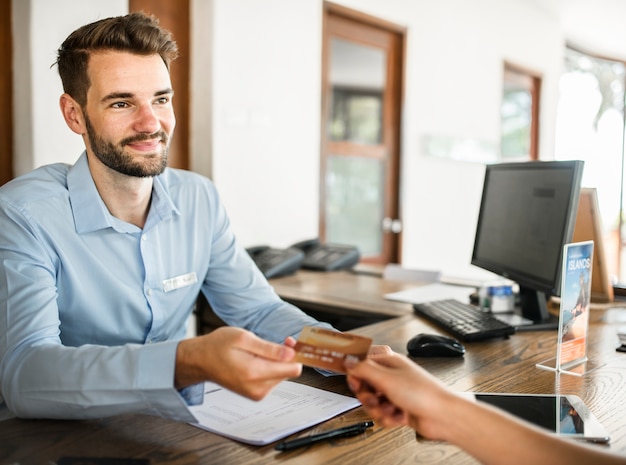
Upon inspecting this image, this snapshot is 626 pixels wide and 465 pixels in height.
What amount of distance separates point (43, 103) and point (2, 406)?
1.57 m

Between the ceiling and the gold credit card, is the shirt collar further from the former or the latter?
the ceiling

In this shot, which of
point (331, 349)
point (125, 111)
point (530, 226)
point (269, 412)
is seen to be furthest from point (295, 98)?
point (331, 349)

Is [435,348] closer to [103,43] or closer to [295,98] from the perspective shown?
[103,43]

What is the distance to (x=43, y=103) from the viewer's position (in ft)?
8.38

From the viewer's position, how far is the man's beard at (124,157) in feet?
4.86

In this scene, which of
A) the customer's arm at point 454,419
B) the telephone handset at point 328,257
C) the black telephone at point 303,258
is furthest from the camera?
the telephone handset at point 328,257

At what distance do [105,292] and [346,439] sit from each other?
0.72 metres

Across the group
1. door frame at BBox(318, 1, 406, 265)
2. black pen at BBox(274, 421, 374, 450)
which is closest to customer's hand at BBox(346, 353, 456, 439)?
black pen at BBox(274, 421, 374, 450)

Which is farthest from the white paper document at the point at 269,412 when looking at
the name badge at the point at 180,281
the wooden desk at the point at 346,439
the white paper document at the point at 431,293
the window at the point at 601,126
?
the window at the point at 601,126

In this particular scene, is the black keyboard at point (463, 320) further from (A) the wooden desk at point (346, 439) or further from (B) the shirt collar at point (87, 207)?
(B) the shirt collar at point (87, 207)

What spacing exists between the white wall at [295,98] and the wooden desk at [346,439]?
1820 millimetres

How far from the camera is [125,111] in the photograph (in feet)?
4.87

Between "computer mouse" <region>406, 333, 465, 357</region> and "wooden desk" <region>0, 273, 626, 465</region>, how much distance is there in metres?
0.02

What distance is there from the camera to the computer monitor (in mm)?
1610
